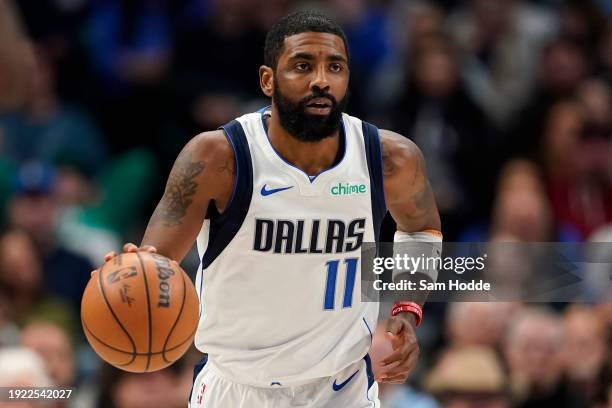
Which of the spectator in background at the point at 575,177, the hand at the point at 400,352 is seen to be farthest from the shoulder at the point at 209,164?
the spectator in background at the point at 575,177

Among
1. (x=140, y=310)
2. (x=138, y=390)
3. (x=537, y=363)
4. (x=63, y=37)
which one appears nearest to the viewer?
(x=140, y=310)

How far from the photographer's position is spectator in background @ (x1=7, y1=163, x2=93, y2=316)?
360 inches

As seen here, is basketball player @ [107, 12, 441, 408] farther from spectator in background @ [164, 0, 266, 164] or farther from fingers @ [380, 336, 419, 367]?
spectator in background @ [164, 0, 266, 164]

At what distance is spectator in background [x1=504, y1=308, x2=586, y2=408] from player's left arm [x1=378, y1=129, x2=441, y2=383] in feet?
7.48

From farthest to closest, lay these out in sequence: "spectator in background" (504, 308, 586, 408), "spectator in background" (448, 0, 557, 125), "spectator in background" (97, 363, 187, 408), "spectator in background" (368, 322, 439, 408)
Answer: "spectator in background" (448, 0, 557, 125), "spectator in background" (504, 308, 586, 408), "spectator in background" (368, 322, 439, 408), "spectator in background" (97, 363, 187, 408)

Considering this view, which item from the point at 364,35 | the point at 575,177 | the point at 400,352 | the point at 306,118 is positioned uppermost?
the point at 364,35

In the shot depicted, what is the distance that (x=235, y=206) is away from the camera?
19.2 ft

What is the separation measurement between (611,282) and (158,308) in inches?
144

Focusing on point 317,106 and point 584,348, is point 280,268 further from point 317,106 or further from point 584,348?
point 584,348

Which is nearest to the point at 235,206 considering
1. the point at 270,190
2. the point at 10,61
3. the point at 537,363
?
the point at 270,190

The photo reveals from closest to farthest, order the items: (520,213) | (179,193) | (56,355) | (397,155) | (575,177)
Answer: (179,193), (397,155), (56,355), (520,213), (575,177)

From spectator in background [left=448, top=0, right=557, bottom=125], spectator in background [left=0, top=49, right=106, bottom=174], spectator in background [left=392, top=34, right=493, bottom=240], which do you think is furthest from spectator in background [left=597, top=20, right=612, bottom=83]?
spectator in background [left=0, top=49, right=106, bottom=174]

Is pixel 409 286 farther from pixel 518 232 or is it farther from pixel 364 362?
pixel 518 232

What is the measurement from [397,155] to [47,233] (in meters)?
4.02
